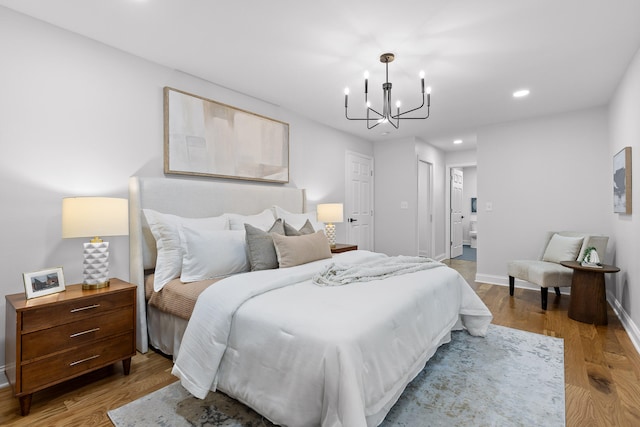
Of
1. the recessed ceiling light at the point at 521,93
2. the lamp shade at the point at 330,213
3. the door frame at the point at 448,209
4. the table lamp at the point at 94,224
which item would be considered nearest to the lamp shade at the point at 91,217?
the table lamp at the point at 94,224

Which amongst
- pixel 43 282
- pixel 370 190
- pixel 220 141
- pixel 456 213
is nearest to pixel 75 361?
pixel 43 282

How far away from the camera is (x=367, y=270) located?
2309 millimetres

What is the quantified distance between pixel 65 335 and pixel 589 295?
442 cm

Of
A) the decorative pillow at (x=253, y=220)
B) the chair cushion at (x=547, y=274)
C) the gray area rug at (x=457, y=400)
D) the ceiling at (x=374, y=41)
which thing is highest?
the ceiling at (x=374, y=41)

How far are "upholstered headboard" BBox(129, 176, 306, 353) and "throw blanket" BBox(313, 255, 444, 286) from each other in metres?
1.43

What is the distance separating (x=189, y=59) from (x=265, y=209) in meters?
1.63

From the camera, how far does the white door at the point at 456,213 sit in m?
7.34

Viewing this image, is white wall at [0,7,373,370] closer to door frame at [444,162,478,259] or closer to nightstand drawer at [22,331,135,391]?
nightstand drawer at [22,331,135,391]

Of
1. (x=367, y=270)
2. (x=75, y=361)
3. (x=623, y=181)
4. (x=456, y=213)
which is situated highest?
(x=623, y=181)

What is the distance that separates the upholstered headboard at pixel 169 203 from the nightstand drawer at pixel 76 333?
0.37 m

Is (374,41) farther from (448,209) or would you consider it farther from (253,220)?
(448,209)

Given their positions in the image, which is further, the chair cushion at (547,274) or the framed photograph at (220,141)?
the chair cushion at (547,274)

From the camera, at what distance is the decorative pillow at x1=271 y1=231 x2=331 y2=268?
101 inches

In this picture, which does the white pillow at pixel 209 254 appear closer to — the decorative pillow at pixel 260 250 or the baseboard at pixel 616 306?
the decorative pillow at pixel 260 250
